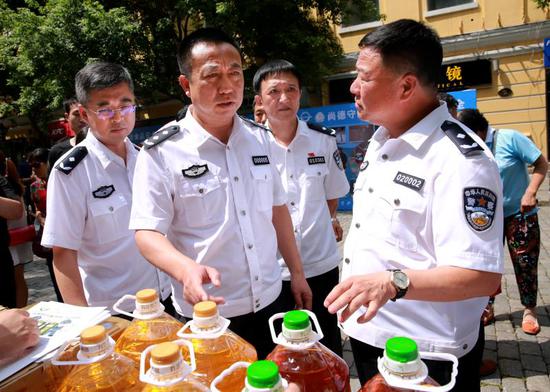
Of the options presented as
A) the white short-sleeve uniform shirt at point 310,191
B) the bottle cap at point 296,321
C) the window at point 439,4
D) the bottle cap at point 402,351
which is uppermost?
the window at point 439,4

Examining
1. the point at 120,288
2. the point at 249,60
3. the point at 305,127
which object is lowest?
the point at 120,288

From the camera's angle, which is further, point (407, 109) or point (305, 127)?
point (305, 127)

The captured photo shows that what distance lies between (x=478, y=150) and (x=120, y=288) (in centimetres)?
167

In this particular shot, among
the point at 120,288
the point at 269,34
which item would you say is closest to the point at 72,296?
the point at 120,288

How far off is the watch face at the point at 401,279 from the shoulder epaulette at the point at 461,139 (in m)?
0.45

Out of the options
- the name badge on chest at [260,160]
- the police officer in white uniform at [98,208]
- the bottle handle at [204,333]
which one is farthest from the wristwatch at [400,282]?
the police officer in white uniform at [98,208]

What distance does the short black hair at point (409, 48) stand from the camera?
150 cm

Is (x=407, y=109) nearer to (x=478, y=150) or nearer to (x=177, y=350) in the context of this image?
(x=478, y=150)

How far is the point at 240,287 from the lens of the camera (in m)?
1.81

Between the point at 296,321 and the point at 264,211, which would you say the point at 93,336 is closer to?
the point at 296,321

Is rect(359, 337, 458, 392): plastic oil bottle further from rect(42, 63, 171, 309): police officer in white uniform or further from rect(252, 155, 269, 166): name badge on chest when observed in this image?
rect(42, 63, 171, 309): police officer in white uniform

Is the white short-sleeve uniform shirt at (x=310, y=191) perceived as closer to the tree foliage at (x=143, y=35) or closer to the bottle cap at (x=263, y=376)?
the bottle cap at (x=263, y=376)

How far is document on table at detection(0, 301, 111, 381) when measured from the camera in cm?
108

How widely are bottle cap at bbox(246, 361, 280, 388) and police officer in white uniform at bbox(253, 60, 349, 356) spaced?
1.83 m
